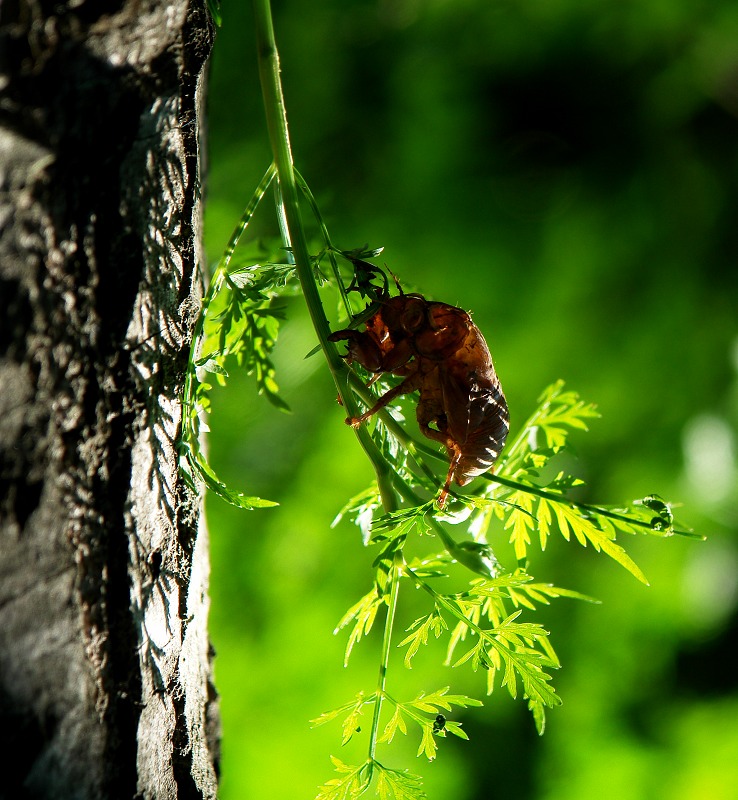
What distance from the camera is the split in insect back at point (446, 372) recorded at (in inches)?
42.0

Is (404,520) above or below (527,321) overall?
below

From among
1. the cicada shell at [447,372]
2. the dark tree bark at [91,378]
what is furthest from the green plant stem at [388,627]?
the dark tree bark at [91,378]

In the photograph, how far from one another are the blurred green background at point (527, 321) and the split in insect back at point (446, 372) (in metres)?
1.36

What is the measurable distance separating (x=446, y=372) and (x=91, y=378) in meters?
0.57

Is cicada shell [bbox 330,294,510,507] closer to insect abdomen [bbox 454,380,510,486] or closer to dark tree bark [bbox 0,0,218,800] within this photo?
insect abdomen [bbox 454,380,510,486]

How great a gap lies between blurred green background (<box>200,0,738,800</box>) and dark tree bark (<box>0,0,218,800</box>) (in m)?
1.75

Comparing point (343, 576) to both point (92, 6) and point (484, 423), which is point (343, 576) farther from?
point (92, 6)

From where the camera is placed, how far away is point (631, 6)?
2574mm

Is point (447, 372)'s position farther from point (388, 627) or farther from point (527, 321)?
point (527, 321)

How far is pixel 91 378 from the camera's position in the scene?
2.28 ft

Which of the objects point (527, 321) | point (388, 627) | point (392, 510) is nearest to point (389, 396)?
point (392, 510)

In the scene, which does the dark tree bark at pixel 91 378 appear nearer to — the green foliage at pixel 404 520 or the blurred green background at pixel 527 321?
the green foliage at pixel 404 520

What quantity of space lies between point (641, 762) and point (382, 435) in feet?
7.54

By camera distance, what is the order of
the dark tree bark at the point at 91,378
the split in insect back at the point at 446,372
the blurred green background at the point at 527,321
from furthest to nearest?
the blurred green background at the point at 527,321
the split in insect back at the point at 446,372
the dark tree bark at the point at 91,378
